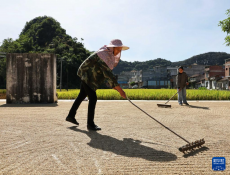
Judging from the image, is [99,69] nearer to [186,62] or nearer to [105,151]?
[105,151]

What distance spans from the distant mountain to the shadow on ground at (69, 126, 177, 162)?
12163cm

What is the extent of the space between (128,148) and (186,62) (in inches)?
5367

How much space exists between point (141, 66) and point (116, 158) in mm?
141836

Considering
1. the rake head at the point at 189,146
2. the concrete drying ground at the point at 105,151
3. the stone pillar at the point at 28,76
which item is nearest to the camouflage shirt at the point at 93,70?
the concrete drying ground at the point at 105,151

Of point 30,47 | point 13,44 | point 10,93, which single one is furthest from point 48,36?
point 10,93

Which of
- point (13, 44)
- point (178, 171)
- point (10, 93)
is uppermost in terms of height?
point (13, 44)

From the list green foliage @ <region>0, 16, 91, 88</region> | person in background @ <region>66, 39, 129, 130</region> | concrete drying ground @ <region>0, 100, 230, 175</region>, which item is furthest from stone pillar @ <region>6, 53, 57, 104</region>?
green foliage @ <region>0, 16, 91, 88</region>

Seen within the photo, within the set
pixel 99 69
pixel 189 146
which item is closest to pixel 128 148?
pixel 189 146

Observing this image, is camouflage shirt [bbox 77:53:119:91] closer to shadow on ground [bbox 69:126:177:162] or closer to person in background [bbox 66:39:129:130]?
person in background [bbox 66:39:129:130]

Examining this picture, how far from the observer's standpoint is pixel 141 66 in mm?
142375

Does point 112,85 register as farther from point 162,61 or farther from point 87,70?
point 162,61

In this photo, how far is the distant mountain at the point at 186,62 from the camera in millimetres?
124050

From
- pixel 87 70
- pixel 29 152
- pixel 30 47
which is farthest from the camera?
pixel 30 47

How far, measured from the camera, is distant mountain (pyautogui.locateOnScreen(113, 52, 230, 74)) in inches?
4884
